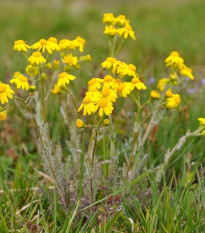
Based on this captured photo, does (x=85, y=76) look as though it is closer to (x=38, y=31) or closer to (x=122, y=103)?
(x=122, y=103)

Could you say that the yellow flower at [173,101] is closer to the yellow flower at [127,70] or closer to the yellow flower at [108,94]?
the yellow flower at [127,70]

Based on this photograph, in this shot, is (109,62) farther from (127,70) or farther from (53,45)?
(53,45)

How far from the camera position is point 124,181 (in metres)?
2.18

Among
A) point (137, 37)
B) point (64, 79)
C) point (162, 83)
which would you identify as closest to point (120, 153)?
point (162, 83)

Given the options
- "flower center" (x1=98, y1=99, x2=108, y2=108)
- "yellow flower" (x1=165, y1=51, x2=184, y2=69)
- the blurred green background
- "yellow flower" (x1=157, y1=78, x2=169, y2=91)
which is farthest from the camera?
the blurred green background

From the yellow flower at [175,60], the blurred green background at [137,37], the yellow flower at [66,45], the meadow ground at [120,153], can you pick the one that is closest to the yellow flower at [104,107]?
the meadow ground at [120,153]

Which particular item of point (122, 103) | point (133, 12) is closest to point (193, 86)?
point (122, 103)

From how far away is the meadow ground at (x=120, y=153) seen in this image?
194cm

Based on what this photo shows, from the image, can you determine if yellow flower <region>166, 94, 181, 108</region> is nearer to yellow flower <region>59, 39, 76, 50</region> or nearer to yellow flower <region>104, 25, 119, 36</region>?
yellow flower <region>104, 25, 119, 36</region>

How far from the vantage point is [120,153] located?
261 cm

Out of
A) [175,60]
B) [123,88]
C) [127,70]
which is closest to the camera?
[123,88]

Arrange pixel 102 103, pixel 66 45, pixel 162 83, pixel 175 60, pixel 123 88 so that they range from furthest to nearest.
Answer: pixel 162 83 < pixel 175 60 < pixel 66 45 < pixel 123 88 < pixel 102 103

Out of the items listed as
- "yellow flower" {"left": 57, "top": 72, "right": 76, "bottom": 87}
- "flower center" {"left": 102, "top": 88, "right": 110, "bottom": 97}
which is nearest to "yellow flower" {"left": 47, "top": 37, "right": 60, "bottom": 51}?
"yellow flower" {"left": 57, "top": 72, "right": 76, "bottom": 87}

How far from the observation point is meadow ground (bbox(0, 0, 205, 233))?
194cm
